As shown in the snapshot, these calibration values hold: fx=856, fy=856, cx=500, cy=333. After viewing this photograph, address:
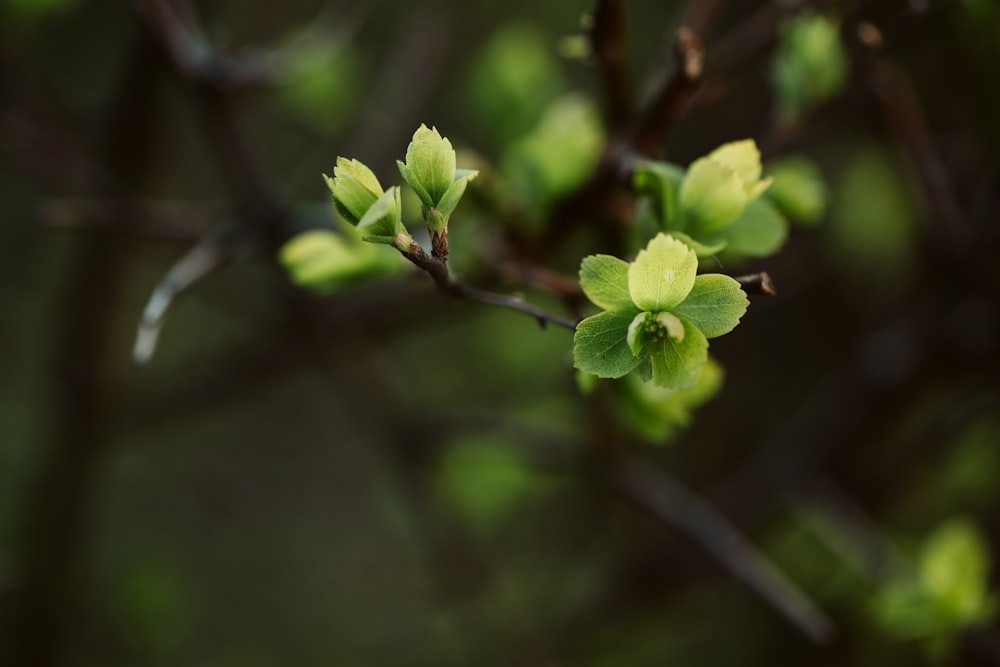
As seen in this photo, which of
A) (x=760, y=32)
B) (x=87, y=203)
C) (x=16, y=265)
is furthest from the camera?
(x=16, y=265)

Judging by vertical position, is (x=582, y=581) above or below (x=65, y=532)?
above

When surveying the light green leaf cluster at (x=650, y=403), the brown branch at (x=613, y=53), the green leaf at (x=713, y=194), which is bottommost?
the light green leaf cluster at (x=650, y=403)

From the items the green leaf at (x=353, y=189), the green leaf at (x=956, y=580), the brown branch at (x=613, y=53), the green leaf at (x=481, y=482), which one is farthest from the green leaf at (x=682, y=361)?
the green leaf at (x=481, y=482)

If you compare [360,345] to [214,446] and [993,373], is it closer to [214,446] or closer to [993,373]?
[993,373]

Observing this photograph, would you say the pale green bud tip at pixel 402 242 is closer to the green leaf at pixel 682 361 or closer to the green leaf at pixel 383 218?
the green leaf at pixel 383 218

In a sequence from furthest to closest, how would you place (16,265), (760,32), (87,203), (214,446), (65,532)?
(214,446) → (16,265) → (65,532) → (87,203) → (760,32)

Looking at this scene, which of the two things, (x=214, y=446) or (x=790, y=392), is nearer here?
(x=790, y=392)

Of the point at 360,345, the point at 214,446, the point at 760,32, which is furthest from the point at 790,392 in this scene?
the point at 214,446

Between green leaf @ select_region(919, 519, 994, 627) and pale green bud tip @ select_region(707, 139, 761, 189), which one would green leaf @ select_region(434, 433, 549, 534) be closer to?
green leaf @ select_region(919, 519, 994, 627)
